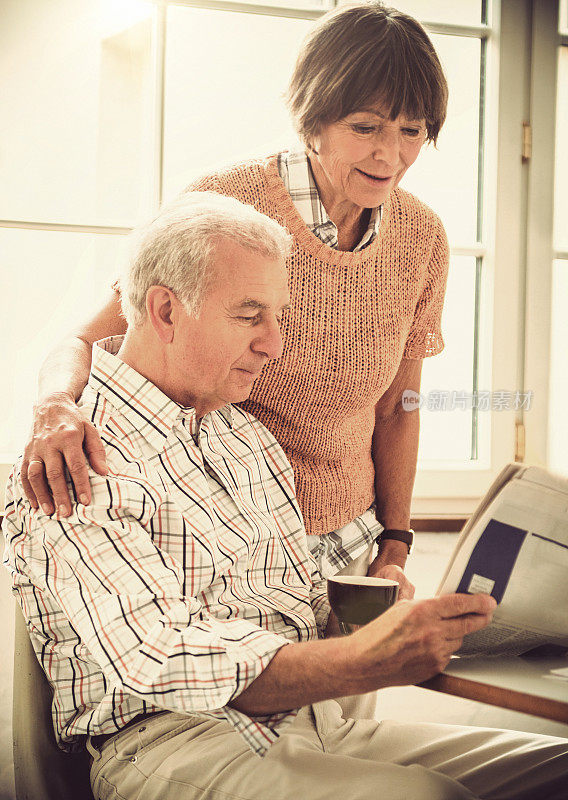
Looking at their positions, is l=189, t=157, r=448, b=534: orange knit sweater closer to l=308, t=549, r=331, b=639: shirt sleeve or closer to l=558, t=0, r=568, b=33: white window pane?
l=308, t=549, r=331, b=639: shirt sleeve

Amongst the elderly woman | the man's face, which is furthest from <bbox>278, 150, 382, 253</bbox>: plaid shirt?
the man's face

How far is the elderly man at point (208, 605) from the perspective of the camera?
2.84 feet

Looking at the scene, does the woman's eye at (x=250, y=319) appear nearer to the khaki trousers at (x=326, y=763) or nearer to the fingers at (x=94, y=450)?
the fingers at (x=94, y=450)

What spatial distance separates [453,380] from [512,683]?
1.72 meters

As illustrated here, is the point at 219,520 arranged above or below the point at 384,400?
below

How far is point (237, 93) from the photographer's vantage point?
2277 millimetres

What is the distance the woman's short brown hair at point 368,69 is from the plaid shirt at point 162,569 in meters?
0.54

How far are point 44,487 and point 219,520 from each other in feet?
0.93

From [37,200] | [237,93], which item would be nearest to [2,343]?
[37,200]

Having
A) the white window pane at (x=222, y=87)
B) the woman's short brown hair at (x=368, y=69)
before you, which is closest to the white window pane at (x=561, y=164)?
the white window pane at (x=222, y=87)

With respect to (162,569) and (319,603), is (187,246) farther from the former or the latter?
(319,603)

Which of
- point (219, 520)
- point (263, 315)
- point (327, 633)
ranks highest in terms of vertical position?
point (263, 315)

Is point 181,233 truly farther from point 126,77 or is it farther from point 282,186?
point 126,77

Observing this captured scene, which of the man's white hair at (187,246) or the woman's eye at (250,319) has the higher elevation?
the man's white hair at (187,246)
